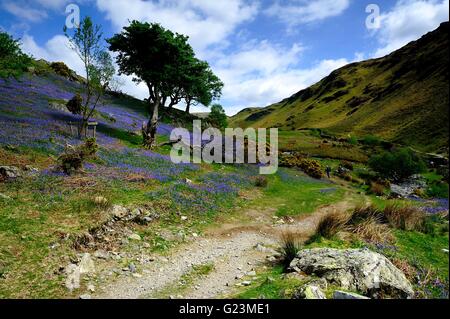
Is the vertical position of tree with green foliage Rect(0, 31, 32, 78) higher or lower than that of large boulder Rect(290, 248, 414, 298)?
higher

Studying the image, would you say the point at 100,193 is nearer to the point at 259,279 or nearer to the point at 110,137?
the point at 259,279

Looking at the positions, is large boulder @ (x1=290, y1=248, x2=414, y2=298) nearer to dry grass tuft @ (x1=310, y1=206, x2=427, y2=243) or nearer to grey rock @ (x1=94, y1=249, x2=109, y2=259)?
dry grass tuft @ (x1=310, y1=206, x2=427, y2=243)

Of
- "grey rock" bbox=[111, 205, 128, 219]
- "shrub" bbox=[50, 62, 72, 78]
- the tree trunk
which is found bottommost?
"grey rock" bbox=[111, 205, 128, 219]

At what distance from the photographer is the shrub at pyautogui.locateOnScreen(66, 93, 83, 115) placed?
38.1 metres

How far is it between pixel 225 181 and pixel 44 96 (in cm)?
3087

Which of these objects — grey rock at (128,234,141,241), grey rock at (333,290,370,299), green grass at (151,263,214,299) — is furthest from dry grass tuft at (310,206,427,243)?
grey rock at (128,234,141,241)

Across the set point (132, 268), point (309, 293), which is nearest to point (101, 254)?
point (132, 268)

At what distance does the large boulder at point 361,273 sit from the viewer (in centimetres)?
824

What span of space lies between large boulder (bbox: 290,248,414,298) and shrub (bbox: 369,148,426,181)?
117 feet

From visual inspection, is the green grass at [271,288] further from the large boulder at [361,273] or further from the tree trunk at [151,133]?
the tree trunk at [151,133]

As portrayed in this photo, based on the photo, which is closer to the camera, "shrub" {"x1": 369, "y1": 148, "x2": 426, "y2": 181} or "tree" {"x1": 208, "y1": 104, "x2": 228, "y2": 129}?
"shrub" {"x1": 369, "y1": 148, "x2": 426, "y2": 181}

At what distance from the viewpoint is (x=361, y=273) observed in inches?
339
